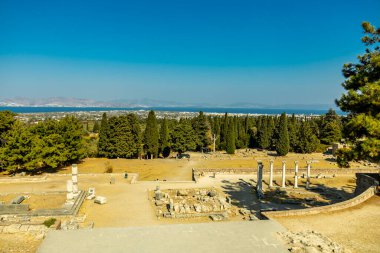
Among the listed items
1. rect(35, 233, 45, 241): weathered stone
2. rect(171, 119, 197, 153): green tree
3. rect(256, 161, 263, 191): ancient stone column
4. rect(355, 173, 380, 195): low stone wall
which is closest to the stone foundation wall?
rect(355, 173, 380, 195): low stone wall

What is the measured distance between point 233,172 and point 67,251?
2789 cm

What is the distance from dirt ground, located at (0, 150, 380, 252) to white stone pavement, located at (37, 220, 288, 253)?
2.04 metres

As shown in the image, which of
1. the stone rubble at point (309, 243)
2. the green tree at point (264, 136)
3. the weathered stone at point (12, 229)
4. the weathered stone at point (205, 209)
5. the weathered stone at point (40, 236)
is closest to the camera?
the stone rubble at point (309, 243)

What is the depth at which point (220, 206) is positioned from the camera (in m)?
23.6

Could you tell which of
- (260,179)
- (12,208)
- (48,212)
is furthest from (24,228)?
(260,179)

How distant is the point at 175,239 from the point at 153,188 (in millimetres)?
16227

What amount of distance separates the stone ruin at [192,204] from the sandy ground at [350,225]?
20.9 ft

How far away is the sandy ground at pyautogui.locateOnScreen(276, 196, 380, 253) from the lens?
44.2 feet

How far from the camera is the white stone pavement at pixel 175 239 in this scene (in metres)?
12.9

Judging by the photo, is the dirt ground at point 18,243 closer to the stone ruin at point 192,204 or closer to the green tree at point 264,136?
the stone ruin at point 192,204

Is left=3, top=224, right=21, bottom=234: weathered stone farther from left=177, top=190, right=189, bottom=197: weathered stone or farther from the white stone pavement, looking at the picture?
left=177, top=190, right=189, bottom=197: weathered stone

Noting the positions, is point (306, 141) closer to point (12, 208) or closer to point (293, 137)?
point (293, 137)

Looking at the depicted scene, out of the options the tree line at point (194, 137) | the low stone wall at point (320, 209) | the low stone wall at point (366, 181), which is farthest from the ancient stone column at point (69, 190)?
the tree line at point (194, 137)

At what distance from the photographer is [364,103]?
1700 centimetres
